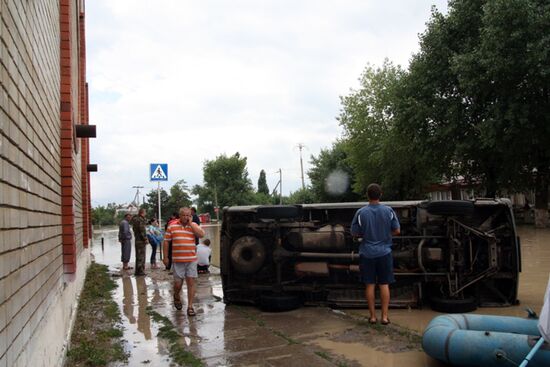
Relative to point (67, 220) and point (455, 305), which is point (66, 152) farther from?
point (455, 305)

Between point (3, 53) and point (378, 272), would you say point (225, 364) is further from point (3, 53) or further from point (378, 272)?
point (3, 53)

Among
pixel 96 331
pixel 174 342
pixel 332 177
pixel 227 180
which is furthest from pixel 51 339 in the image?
pixel 227 180

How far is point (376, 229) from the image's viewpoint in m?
6.52

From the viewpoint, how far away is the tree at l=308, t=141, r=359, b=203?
174 ft

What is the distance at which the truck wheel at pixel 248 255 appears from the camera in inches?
306

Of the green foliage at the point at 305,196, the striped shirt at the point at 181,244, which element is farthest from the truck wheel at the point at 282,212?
the green foliage at the point at 305,196

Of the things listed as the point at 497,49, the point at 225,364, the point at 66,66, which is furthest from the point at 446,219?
the point at 497,49

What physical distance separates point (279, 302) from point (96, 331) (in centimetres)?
246

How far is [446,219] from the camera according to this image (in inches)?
279

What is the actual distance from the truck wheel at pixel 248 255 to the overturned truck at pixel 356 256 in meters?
0.01

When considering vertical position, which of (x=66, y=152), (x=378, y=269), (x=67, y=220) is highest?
(x=66, y=152)

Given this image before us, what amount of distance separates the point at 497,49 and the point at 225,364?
2155cm

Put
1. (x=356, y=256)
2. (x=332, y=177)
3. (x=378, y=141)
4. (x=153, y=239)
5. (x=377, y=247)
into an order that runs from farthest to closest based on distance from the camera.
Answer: (x=332, y=177), (x=378, y=141), (x=153, y=239), (x=356, y=256), (x=377, y=247)

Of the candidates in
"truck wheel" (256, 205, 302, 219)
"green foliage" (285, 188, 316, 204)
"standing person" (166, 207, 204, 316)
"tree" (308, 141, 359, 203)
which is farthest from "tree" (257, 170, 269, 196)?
"truck wheel" (256, 205, 302, 219)
